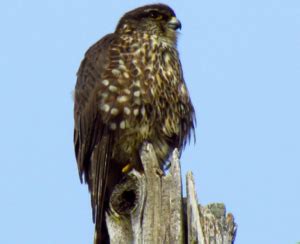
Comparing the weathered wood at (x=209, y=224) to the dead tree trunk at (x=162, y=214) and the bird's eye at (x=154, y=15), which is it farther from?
the bird's eye at (x=154, y=15)

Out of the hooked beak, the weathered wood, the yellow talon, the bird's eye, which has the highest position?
the bird's eye

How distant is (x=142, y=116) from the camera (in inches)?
272

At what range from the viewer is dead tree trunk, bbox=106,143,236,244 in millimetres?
4734

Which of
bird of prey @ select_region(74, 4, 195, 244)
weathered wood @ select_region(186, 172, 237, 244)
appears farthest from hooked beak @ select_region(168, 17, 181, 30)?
weathered wood @ select_region(186, 172, 237, 244)

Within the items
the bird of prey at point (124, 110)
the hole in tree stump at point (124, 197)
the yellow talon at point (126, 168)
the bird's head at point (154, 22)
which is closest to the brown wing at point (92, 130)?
the bird of prey at point (124, 110)

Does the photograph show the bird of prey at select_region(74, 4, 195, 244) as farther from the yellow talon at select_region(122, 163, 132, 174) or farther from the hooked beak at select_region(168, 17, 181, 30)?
the hooked beak at select_region(168, 17, 181, 30)

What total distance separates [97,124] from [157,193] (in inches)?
76.4

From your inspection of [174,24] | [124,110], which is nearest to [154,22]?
[174,24]

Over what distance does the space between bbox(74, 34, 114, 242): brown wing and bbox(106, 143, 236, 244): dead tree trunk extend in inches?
44.7

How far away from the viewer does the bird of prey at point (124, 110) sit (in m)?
6.91

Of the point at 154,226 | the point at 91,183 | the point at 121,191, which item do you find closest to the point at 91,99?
the point at 91,183

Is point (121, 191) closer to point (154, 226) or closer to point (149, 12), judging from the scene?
point (154, 226)

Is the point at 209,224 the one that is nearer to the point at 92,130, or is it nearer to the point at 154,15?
the point at 92,130

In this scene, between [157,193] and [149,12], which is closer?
[157,193]
